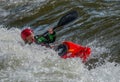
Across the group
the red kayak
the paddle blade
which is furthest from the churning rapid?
the paddle blade

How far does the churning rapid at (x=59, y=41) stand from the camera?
809 cm

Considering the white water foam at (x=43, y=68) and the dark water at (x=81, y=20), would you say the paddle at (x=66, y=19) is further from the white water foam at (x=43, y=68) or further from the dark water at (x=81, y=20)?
the white water foam at (x=43, y=68)

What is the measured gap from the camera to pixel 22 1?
17.3m

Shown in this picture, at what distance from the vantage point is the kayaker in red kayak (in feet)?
30.8

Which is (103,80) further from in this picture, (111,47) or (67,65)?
(111,47)

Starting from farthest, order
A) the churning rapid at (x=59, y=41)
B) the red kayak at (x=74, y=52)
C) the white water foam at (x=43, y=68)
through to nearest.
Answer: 1. the red kayak at (x=74, y=52)
2. the churning rapid at (x=59, y=41)
3. the white water foam at (x=43, y=68)

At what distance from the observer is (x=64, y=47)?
9594mm

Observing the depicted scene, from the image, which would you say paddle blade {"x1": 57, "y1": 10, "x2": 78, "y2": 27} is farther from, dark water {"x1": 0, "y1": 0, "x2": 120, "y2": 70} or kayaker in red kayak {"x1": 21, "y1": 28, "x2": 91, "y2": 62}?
kayaker in red kayak {"x1": 21, "y1": 28, "x2": 91, "y2": 62}

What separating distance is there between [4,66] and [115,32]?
394 centimetres

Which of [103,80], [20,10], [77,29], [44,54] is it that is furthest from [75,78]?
[20,10]

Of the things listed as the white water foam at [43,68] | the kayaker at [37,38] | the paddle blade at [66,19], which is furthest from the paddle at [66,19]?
the white water foam at [43,68]

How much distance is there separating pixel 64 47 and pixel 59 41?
1.97 meters

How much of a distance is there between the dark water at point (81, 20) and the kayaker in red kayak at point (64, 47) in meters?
0.31

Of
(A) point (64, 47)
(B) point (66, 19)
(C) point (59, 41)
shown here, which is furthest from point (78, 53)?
(C) point (59, 41)
